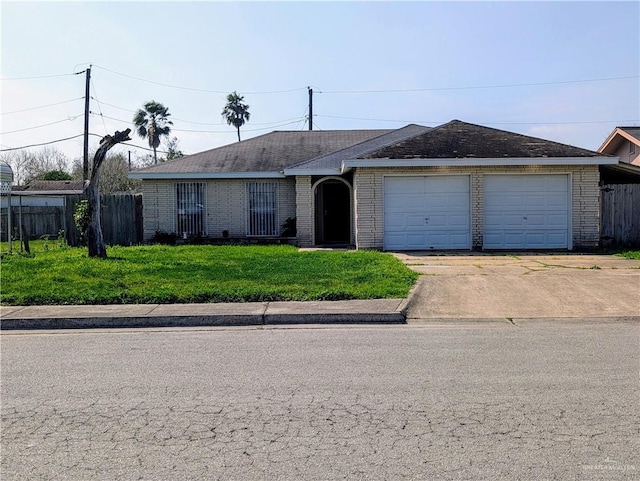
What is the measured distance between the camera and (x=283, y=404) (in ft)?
15.7

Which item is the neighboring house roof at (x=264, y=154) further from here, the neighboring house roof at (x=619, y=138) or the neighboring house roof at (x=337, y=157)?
the neighboring house roof at (x=619, y=138)

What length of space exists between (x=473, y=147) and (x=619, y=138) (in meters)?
21.7

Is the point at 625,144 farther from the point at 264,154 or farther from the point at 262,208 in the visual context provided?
the point at 262,208

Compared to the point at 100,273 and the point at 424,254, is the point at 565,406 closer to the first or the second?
the point at 100,273

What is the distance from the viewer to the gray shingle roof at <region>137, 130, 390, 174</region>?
21.5 m

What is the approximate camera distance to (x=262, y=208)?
21766 millimetres

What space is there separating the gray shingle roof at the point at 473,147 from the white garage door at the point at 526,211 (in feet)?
2.51

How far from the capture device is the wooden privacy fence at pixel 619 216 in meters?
18.2

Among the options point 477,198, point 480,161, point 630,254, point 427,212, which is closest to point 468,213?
point 477,198

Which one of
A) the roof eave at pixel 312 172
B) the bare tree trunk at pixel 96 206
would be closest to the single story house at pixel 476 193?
the roof eave at pixel 312 172

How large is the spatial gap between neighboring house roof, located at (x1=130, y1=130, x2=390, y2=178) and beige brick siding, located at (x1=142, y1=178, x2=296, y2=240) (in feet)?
1.95

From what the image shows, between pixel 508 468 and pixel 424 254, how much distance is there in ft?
42.9

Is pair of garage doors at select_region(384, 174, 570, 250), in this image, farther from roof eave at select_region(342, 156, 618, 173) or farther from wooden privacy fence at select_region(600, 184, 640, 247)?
wooden privacy fence at select_region(600, 184, 640, 247)

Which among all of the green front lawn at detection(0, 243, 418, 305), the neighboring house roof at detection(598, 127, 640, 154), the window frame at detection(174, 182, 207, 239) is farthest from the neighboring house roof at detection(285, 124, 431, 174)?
the neighboring house roof at detection(598, 127, 640, 154)
